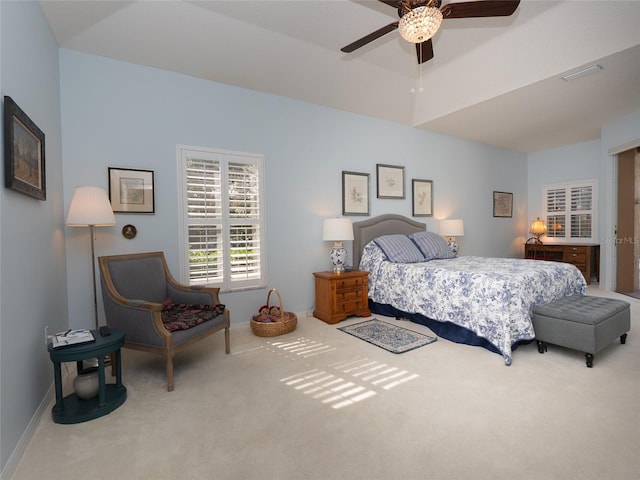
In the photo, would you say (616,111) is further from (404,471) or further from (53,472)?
(53,472)

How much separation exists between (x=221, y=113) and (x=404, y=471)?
378 cm

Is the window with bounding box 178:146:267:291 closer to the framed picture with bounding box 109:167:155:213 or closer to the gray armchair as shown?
the framed picture with bounding box 109:167:155:213

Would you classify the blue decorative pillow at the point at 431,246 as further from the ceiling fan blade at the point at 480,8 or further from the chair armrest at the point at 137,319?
the chair armrest at the point at 137,319

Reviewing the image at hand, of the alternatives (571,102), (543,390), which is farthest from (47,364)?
(571,102)

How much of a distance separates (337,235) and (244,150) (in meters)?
1.56

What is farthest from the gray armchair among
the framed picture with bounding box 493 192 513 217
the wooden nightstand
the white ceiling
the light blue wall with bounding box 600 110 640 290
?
the light blue wall with bounding box 600 110 640 290

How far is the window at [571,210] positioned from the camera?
6645 mm

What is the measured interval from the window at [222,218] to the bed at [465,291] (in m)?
1.56

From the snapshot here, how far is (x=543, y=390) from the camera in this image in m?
2.35

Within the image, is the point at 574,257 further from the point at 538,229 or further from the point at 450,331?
the point at 450,331

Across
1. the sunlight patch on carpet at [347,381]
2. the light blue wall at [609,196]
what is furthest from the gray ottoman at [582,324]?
the light blue wall at [609,196]

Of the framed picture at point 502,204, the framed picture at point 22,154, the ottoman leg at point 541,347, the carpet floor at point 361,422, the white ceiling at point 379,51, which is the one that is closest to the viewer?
the carpet floor at point 361,422

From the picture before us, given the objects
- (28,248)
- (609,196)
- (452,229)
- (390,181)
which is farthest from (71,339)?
(609,196)

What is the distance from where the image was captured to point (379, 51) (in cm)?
374
